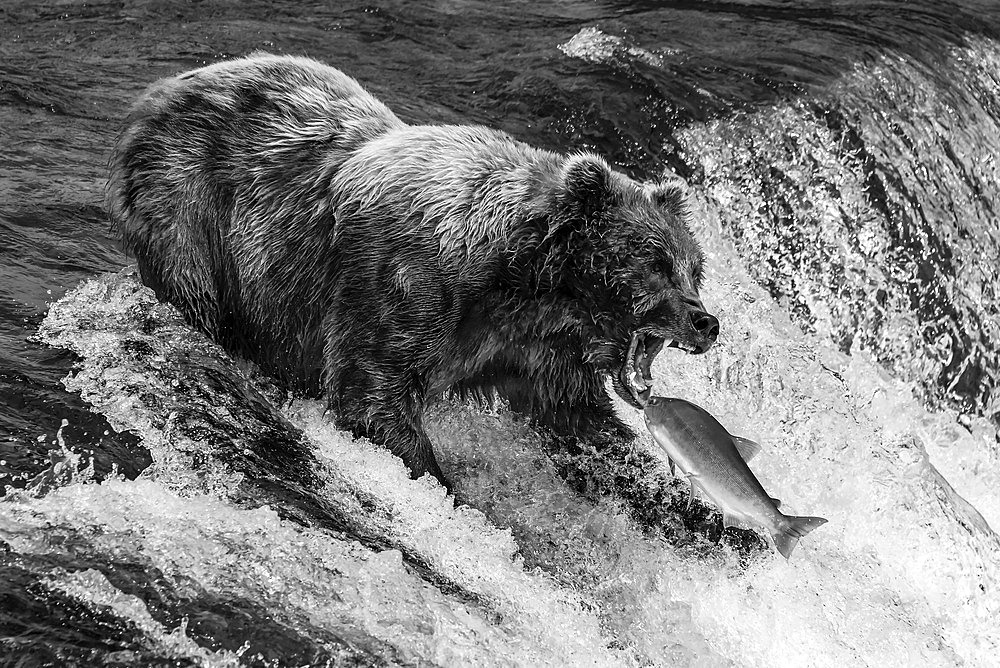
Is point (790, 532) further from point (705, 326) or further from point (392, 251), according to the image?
point (392, 251)

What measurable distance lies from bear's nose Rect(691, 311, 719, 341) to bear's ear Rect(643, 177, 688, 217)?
0.62 metres

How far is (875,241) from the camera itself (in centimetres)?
679

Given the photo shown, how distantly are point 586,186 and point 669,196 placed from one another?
1.55 feet

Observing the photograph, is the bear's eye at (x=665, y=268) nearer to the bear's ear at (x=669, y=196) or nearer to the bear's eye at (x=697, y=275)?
the bear's eye at (x=697, y=275)

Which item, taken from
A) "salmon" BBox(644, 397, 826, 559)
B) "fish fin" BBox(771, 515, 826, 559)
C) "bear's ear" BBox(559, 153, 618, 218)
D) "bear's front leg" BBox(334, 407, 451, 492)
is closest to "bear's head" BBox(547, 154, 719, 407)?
"bear's ear" BBox(559, 153, 618, 218)

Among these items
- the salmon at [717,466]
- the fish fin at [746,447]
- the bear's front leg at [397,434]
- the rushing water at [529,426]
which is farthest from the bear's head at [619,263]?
the rushing water at [529,426]

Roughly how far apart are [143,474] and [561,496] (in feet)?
6.25

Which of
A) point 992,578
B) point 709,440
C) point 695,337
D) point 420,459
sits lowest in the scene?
point 992,578

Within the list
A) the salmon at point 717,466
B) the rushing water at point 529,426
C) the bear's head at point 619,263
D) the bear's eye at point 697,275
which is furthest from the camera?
the bear's eye at point 697,275

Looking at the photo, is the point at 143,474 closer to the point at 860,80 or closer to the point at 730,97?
the point at 730,97

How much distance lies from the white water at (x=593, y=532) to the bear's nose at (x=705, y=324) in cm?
113

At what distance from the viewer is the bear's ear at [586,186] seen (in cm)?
423

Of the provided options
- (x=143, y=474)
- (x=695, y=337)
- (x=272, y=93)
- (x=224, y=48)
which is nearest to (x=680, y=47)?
(x=224, y=48)

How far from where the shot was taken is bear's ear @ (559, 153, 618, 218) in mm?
4227
